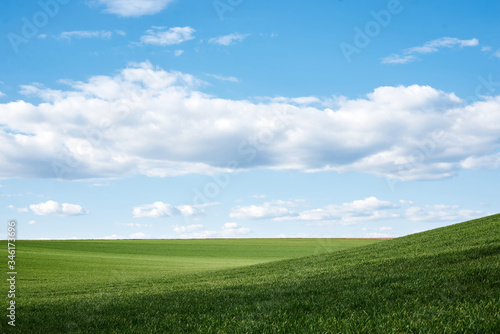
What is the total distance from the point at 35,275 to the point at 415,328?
34.9 meters

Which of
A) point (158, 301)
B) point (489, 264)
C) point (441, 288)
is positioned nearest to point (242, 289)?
point (158, 301)

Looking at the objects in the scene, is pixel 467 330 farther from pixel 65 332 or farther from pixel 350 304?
pixel 65 332

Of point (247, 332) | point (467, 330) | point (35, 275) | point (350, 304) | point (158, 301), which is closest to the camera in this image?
point (467, 330)

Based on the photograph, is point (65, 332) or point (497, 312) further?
point (65, 332)

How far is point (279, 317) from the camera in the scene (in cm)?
979

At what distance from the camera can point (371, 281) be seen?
14000mm

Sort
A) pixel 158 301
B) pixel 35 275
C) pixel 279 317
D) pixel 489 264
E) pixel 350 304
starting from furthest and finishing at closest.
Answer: pixel 35 275 < pixel 489 264 < pixel 158 301 < pixel 350 304 < pixel 279 317

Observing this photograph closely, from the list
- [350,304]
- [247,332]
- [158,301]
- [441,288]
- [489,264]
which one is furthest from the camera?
[489,264]

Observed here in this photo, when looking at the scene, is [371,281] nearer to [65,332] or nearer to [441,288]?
[441,288]

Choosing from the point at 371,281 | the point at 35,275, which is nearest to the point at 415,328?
the point at 371,281

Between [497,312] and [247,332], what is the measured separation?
5.39 m

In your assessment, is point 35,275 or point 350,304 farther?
point 35,275

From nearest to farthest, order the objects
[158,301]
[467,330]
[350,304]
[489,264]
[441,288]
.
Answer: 1. [467,330]
2. [350,304]
3. [441,288]
4. [158,301]
5. [489,264]

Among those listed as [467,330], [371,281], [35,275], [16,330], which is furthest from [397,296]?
[35,275]
